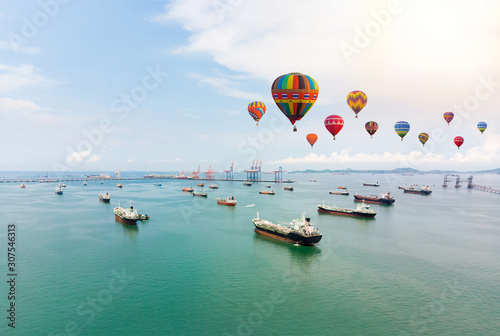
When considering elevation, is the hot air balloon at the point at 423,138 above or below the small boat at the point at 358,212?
above

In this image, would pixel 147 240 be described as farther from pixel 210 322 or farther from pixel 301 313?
pixel 301 313

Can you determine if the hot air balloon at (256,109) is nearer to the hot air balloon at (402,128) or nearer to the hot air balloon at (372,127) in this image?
the hot air balloon at (372,127)

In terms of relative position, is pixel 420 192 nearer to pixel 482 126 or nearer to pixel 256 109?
pixel 482 126

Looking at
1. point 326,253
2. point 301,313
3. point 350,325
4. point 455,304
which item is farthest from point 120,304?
point 455,304

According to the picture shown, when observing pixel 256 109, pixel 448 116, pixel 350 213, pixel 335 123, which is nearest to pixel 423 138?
pixel 448 116

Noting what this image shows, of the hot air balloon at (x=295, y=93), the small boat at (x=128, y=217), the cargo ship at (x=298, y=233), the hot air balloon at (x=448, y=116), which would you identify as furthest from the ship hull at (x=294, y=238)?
the hot air balloon at (x=448, y=116)

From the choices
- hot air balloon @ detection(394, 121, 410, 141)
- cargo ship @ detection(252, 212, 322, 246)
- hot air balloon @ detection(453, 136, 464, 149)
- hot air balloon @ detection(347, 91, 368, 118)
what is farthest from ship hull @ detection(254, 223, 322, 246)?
hot air balloon @ detection(453, 136, 464, 149)

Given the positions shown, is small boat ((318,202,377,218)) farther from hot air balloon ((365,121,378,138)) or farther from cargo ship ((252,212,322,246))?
cargo ship ((252,212,322,246))
